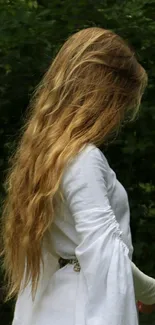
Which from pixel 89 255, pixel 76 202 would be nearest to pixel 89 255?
pixel 89 255

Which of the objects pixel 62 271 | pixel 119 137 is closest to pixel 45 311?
pixel 62 271

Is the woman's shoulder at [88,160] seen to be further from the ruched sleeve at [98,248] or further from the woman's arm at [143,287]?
the woman's arm at [143,287]

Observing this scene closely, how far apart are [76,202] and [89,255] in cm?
15

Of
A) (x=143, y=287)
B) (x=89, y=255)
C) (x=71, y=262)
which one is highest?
(x=89, y=255)

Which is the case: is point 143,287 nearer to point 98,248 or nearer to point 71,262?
point 71,262

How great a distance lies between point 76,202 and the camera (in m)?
2.25

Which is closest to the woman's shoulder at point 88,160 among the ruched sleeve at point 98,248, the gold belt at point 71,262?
the ruched sleeve at point 98,248

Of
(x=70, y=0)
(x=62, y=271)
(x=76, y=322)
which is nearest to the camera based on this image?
(x=76, y=322)

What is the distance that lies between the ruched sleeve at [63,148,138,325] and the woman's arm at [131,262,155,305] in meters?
0.18

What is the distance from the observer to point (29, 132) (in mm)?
2471

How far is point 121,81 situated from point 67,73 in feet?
0.53

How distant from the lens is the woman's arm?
243cm

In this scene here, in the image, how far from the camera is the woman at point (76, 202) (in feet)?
7.25

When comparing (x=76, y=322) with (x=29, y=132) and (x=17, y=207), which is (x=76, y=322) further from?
(x=29, y=132)
